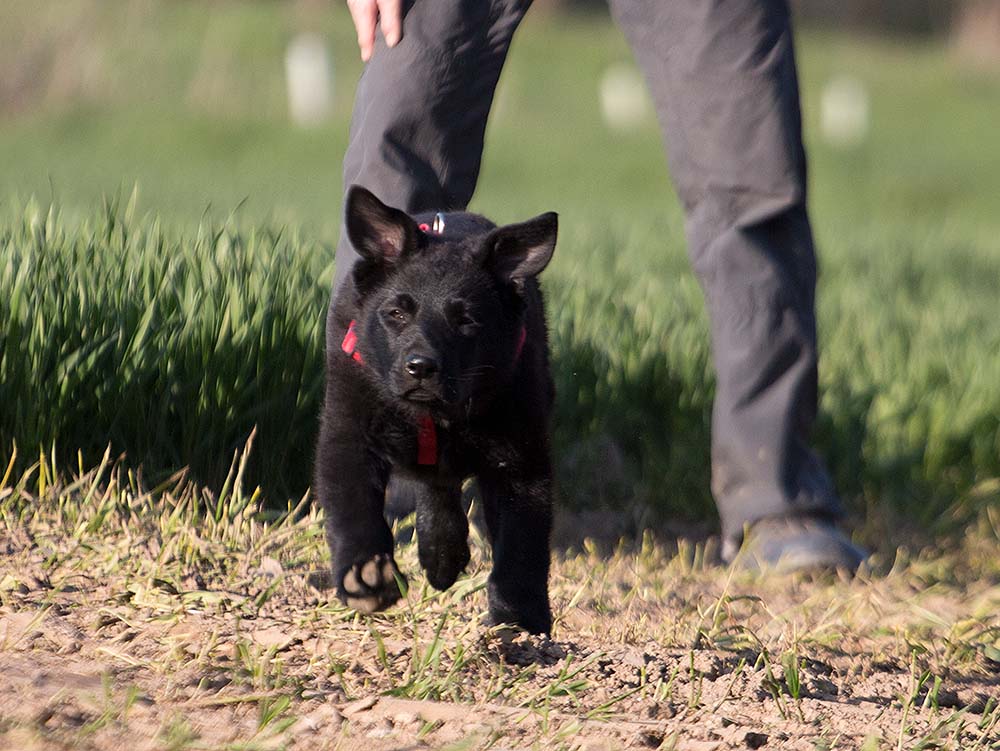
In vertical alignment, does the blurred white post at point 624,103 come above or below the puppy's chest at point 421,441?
above

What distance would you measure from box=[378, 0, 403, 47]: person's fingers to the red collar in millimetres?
826

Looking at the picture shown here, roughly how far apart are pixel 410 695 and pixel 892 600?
5.88 ft

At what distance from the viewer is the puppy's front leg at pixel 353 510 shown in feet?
8.73

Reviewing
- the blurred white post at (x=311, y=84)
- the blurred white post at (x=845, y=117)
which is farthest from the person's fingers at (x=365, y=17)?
the blurred white post at (x=845, y=117)

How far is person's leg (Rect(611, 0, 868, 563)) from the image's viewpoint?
3.66 meters

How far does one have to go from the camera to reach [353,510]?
9.23 feet

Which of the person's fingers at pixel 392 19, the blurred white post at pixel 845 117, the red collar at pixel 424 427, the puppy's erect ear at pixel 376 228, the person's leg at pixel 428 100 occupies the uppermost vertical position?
the blurred white post at pixel 845 117

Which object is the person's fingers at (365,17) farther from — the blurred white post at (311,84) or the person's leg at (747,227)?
the blurred white post at (311,84)

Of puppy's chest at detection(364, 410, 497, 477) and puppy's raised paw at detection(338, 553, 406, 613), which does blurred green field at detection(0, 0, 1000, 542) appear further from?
puppy's raised paw at detection(338, 553, 406, 613)

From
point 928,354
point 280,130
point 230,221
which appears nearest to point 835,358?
point 928,354

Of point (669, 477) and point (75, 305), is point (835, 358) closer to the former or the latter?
point (669, 477)

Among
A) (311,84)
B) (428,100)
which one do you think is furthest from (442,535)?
(311,84)

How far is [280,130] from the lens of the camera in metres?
19.4

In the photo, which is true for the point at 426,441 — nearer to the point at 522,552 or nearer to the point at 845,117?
the point at 522,552
